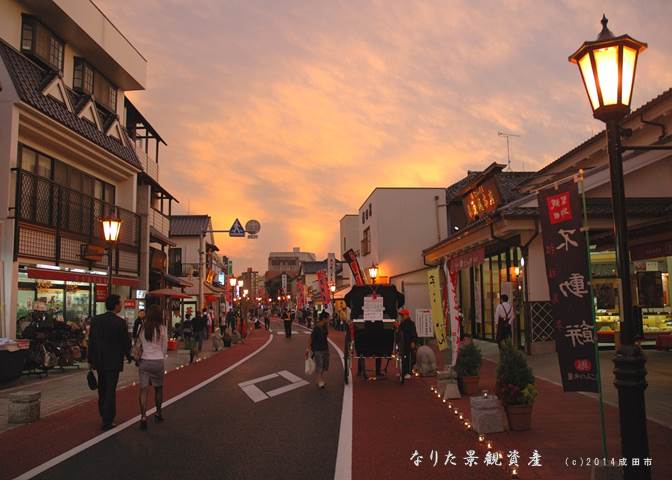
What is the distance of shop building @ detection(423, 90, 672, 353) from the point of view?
13477 millimetres

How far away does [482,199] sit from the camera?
22359 millimetres

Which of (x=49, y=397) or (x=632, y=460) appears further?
(x=49, y=397)

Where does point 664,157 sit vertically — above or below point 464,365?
above

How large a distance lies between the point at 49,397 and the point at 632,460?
11.6m

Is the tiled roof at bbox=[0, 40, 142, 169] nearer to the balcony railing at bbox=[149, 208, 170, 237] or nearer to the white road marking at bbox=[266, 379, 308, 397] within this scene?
the balcony railing at bbox=[149, 208, 170, 237]

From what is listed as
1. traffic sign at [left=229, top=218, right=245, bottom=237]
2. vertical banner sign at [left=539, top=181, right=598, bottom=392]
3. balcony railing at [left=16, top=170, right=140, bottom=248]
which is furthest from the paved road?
traffic sign at [left=229, top=218, right=245, bottom=237]

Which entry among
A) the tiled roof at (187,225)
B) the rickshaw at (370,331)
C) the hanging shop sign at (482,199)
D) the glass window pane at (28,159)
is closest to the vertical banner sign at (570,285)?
the rickshaw at (370,331)

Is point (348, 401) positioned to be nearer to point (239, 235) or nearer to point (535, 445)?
point (535, 445)

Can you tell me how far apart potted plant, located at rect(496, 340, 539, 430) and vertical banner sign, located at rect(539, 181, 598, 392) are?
180 centimetres

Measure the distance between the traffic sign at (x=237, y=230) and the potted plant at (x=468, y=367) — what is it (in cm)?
2298

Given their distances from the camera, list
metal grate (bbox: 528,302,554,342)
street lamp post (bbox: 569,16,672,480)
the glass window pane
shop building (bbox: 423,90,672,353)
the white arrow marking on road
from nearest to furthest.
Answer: street lamp post (bbox: 569,16,672,480) < the white arrow marking on road < shop building (bbox: 423,90,672,353) < the glass window pane < metal grate (bbox: 528,302,554,342)

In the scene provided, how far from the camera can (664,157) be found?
13.5 metres

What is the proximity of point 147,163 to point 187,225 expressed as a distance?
24193 mm

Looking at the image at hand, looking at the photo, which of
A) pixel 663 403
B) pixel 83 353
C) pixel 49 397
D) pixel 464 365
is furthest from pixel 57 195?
pixel 663 403
